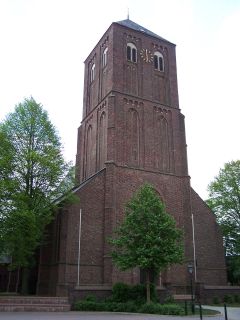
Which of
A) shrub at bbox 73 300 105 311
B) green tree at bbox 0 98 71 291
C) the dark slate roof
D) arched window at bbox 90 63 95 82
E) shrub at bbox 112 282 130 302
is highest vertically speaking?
the dark slate roof

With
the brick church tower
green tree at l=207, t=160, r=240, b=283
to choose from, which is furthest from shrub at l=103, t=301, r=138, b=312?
green tree at l=207, t=160, r=240, b=283

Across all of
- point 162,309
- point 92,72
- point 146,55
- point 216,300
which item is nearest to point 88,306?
point 162,309

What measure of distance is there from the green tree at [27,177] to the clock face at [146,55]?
15.5m

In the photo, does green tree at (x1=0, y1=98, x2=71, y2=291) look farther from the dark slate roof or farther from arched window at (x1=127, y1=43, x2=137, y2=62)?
the dark slate roof

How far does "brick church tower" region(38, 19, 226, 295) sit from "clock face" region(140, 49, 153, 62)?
116 mm

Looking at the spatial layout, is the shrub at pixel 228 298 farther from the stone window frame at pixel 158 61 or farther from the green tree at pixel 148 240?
the stone window frame at pixel 158 61

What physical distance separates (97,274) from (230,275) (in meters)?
20.2

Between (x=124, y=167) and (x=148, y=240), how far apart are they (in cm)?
1180

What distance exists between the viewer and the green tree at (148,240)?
23.1 m

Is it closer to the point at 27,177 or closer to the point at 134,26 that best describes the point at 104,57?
the point at 134,26

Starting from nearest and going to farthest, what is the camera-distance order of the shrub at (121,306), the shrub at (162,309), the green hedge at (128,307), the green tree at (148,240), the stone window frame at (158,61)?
the shrub at (162,309), the green hedge at (128,307), the shrub at (121,306), the green tree at (148,240), the stone window frame at (158,61)

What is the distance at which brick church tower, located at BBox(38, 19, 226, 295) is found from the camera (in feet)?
98.8

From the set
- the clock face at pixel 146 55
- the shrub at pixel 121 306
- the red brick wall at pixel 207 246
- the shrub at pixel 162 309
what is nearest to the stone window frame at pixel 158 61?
the clock face at pixel 146 55

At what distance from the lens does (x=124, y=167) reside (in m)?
34.1
